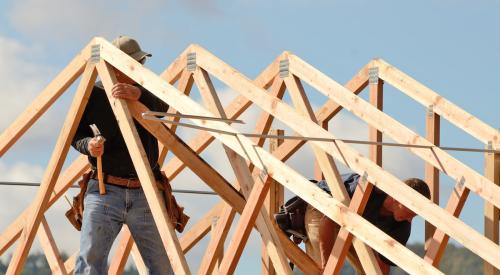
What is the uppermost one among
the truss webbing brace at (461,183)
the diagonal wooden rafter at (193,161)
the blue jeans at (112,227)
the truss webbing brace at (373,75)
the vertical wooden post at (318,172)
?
the truss webbing brace at (373,75)

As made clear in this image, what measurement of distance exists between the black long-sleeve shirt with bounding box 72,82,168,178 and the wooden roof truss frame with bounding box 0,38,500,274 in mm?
82

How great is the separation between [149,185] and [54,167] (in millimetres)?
1061

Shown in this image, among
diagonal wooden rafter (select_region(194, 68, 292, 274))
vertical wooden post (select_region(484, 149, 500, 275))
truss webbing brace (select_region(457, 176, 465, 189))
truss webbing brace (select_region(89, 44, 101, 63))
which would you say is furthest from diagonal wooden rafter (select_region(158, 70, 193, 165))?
vertical wooden post (select_region(484, 149, 500, 275))

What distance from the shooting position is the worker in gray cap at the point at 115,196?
26.8ft

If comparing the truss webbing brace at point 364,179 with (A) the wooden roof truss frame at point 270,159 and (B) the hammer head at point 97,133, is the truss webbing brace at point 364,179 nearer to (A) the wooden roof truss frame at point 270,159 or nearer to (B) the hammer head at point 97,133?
(A) the wooden roof truss frame at point 270,159

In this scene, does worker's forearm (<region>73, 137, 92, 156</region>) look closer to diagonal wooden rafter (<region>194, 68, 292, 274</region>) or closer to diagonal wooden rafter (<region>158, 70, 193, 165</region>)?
diagonal wooden rafter (<region>194, 68, 292, 274</region>)

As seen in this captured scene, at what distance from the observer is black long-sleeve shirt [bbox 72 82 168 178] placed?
835cm

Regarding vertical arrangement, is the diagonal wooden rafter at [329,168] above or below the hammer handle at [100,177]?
above

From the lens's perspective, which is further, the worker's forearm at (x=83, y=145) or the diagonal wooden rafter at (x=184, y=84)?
the diagonal wooden rafter at (x=184, y=84)

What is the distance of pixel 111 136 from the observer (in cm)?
848

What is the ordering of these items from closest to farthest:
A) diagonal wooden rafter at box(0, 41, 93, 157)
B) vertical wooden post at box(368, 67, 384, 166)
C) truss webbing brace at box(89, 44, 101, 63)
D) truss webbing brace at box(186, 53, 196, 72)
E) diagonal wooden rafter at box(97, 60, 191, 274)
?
diagonal wooden rafter at box(97, 60, 191, 274) → truss webbing brace at box(89, 44, 101, 63) → diagonal wooden rafter at box(0, 41, 93, 157) → truss webbing brace at box(186, 53, 196, 72) → vertical wooden post at box(368, 67, 384, 166)

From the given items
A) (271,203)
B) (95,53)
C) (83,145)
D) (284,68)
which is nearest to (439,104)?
(284,68)

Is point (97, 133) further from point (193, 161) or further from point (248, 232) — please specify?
point (248, 232)

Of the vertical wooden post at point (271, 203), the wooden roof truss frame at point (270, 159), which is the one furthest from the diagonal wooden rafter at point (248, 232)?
the vertical wooden post at point (271, 203)
